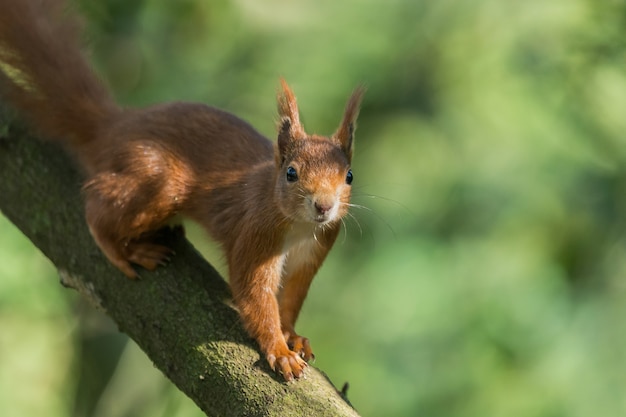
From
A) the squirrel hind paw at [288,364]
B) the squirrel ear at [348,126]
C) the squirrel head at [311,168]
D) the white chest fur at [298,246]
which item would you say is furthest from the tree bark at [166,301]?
the squirrel ear at [348,126]

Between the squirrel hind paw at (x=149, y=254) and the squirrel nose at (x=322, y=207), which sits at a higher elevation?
the squirrel nose at (x=322, y=207)

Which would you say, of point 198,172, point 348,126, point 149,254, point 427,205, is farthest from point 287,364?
point 427,205

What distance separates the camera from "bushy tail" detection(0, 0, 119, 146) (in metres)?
3.63

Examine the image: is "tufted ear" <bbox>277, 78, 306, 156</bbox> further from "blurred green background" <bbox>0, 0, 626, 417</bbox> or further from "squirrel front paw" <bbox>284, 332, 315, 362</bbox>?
"blurred green background" <bbox>0, 0, 626, 417</bbox>

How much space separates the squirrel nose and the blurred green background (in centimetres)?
160

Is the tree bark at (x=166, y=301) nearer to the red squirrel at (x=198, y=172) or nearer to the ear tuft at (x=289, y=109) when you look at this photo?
the red squirrel at (x=198, y=172)

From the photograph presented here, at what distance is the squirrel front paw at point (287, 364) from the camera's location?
8.83 feet

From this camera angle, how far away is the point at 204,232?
342 centimetres

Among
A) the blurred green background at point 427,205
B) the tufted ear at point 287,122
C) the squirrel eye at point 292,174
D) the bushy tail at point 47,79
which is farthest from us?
the blurred green background at point 427,205

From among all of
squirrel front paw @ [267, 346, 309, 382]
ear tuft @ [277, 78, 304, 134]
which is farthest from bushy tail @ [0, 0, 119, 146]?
squirrel front paw @ [267, 346, 309, 382]

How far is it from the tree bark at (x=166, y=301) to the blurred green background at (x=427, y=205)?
1233mm

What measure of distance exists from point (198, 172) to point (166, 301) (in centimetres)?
63

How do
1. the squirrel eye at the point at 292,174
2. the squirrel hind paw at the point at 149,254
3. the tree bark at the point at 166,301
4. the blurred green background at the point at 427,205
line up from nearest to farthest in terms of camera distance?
the tree bark at the point at 166,301 → the squirrel eye at the point at 292,174 → the squirrel hind paw at the point at 149,254 → the blurred green background at the point at 427,205

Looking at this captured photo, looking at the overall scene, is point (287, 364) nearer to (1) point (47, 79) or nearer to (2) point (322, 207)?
(2) point (322, 207)
